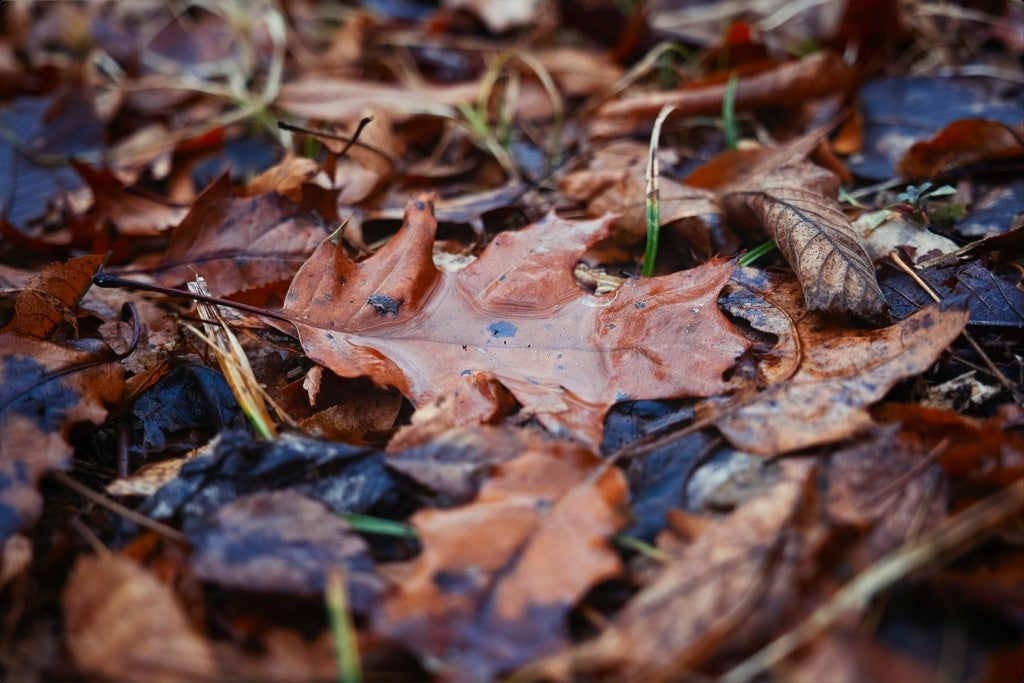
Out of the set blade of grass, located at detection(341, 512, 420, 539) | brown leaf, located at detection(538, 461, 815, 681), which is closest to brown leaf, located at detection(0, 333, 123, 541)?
blade of grass, located at detection(341, 512, 420, 539)

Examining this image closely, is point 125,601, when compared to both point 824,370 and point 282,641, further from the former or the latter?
point 824,370

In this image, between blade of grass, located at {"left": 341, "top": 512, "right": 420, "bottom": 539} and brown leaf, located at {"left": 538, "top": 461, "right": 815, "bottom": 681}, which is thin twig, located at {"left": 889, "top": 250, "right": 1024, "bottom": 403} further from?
blade of grass, located at {"left": 341, "top": 512, "right": 420, "bottom": 539}

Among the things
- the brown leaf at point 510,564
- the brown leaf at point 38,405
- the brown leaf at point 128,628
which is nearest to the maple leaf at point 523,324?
the brown leaf at point 510,564

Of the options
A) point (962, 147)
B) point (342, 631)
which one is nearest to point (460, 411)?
point (342, 631)

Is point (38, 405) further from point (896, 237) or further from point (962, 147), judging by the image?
point (962, 147)

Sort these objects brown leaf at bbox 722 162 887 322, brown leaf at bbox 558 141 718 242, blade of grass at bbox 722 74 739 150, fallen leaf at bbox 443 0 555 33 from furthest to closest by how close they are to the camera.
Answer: fallen leaf at bbox 443 0 555 33, blade of grass at bbox 722 74 739 150, brown leaf at bbox 558 141 718 242, brown leaf at bbox 722 162 887 322

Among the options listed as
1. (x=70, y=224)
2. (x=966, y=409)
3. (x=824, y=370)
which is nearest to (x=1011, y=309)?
(x=966, y=409)
